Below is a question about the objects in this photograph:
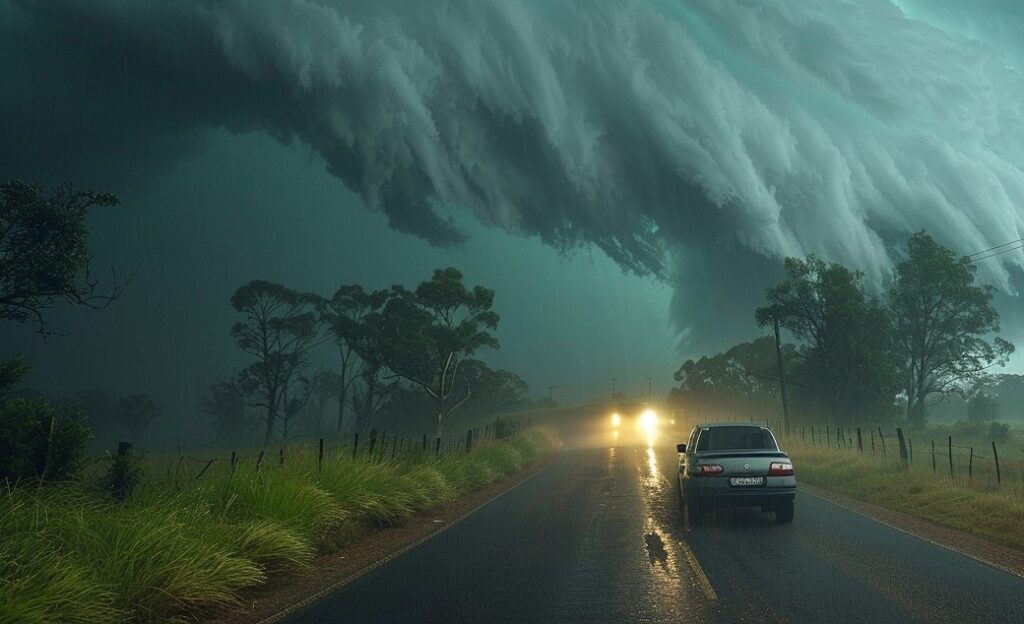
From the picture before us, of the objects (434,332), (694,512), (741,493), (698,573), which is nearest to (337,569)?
(698,573)

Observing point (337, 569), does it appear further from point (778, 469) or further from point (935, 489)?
point (935, 489)

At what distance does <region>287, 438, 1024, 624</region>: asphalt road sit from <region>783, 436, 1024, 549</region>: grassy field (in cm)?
195

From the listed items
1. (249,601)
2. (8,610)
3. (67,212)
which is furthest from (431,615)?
(67,212)

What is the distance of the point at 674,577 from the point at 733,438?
530 cm

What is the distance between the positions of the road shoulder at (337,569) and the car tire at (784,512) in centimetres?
577

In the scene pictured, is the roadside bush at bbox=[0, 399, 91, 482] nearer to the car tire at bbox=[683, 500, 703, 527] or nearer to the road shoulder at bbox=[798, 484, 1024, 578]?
the car tire at bbox=[683, 500, 703, 527]

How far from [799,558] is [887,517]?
18.3 ft

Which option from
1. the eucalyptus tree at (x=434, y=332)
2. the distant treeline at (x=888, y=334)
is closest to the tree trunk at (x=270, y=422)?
the eucalyptus tree at (x=434, y=332)

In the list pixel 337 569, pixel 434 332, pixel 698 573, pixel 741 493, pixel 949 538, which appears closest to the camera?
pixel 698 573

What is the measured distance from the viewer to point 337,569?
778 centimetres

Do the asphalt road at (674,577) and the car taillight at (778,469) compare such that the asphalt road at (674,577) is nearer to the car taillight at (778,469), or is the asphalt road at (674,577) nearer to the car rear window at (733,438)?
the car taillight at (778,469)

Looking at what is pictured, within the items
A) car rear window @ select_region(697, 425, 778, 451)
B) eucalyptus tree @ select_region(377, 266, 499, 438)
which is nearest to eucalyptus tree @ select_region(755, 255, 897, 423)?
eucalyptus tree @ select_region(377, 266, 499, 438)

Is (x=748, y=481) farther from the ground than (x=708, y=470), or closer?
closer

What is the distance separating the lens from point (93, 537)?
6.12m
